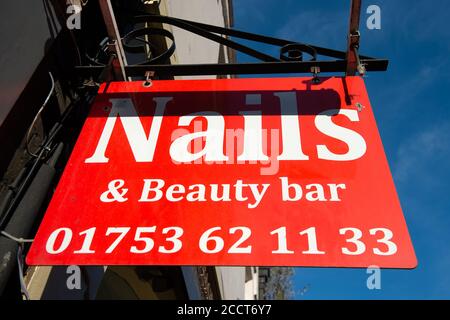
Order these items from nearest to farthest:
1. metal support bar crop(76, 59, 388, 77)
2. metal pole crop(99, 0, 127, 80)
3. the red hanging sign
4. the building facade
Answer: the red hanging sign, the building facade, metal pole crop(99, 0, 127, 80), metal support bar crop(76, 59, 388, 77)

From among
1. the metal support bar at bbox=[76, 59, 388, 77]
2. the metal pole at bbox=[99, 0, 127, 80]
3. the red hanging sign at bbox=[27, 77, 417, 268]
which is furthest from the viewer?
the metal support bar at bbox=[76, 59, 388, 77]

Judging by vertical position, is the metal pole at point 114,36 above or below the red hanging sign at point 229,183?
above

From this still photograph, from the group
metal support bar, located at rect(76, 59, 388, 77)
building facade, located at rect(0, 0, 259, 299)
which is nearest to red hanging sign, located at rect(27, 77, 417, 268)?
metal support bar, located at rect(76, 59, 388, 77)

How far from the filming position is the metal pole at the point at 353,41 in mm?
2634

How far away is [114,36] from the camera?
2.75 m

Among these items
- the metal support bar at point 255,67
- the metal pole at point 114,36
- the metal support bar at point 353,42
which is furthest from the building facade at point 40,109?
the metal support bar at point 353,42

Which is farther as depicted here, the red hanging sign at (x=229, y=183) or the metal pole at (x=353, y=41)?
the metal pole at (x=353, y=41)

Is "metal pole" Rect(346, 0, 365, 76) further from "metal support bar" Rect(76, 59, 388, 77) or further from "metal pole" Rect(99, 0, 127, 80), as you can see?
"metal pole" Rect(99, 0, 127, 80)

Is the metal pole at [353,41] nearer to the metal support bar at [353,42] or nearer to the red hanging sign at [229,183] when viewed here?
the metal support bar at [353,42]

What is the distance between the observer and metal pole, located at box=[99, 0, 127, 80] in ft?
8.63

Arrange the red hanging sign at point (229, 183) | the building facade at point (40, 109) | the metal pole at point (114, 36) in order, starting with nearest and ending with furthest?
1. the red hanging sign at point (229, 183)
2. the building facade at point (40, 109)
3. the metal pole at point (114, 36)

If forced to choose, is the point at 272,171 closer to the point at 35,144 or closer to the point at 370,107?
the point at 370,107

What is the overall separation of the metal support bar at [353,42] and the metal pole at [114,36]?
1.48 metres

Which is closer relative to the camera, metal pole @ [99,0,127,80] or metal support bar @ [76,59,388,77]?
metal pole @ [99,0,127,80]
